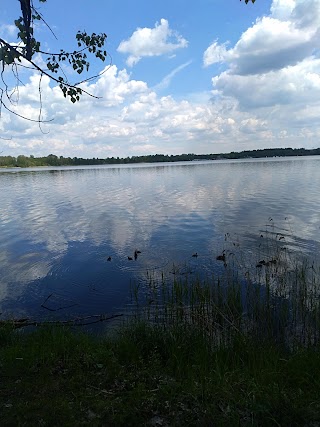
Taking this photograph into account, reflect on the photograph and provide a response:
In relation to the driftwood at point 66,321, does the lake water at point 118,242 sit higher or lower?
lower

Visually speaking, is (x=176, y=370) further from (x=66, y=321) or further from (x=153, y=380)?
(x=66, y=321)

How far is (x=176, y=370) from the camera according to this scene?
6.43 meters

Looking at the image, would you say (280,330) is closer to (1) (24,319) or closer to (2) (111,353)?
(2) (111,353)

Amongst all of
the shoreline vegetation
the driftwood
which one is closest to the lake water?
the driftwood

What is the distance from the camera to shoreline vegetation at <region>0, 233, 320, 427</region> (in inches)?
189

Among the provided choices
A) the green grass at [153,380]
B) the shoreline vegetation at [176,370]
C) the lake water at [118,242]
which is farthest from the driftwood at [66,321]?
the green grass at [153,380]

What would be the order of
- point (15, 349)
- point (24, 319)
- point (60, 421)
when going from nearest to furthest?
point (60, 421), point (15, 349), point (24, 319)

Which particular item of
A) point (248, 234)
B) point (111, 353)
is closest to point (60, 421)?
point (111, 353)

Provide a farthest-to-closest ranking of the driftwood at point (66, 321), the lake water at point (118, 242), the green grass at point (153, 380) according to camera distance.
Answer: the lake water at point (118, 242), the driftwood at point (66, 321), the green grass at point (153, 380)

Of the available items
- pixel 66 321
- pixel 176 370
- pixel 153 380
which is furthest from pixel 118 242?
pixel 153 380

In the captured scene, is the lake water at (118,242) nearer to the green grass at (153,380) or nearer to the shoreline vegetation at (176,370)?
the shoreline vegetation at (176,370)

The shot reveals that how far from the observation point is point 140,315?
1006cm

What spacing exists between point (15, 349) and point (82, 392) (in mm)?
2162

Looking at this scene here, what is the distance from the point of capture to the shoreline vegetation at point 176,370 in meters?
4.81
